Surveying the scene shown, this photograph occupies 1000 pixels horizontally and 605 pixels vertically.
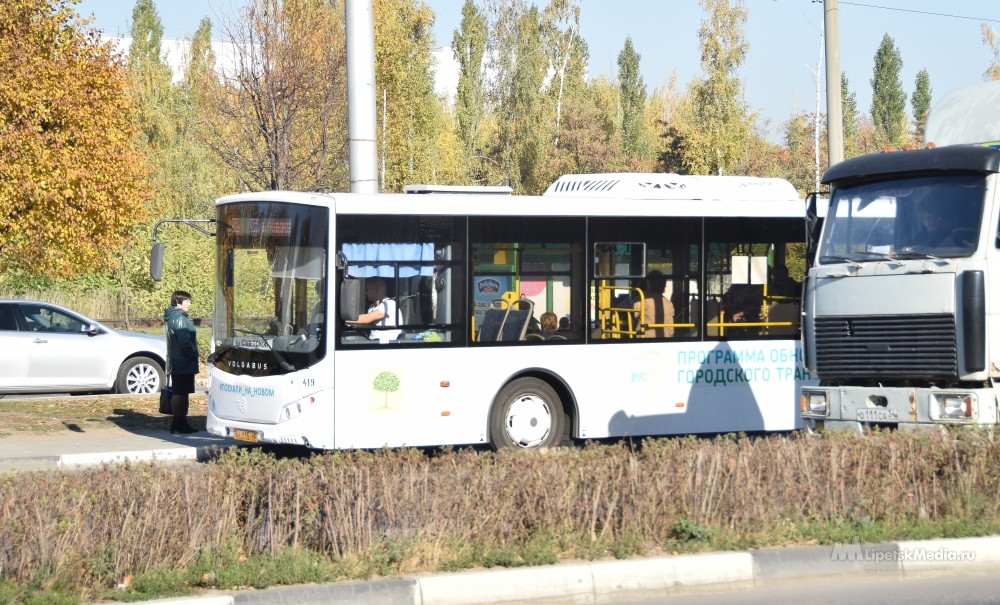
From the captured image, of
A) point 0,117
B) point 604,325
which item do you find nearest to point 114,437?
point 0,117

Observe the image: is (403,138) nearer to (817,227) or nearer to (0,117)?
(0,117)

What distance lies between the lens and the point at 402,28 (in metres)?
37.3

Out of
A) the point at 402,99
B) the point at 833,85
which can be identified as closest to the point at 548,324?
the point at 833,85

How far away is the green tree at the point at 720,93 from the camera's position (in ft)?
144

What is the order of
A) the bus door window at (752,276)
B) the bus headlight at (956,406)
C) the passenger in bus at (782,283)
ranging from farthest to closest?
the passenger in bus at (782,283) < the bus door window at (752,276) < the bus headlight at (956,406)

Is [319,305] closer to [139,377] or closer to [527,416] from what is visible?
[527,416]

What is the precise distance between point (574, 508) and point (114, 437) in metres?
9.20

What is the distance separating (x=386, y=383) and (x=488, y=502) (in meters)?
4.71

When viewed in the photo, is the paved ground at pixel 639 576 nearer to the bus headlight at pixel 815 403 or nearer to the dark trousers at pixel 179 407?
the bus headlight at pixel 815 403

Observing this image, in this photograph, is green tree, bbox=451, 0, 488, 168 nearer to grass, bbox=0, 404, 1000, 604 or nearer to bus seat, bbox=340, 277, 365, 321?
bus seat, bbox=340, 277, 365, 321

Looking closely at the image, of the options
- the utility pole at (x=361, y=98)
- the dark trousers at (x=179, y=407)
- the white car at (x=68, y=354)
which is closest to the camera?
the utility pole at (x=361, y=98)

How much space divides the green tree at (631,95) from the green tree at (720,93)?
1330 cm

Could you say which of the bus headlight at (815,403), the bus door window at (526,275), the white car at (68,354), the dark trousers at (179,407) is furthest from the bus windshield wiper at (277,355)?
the white car at (68,354)
